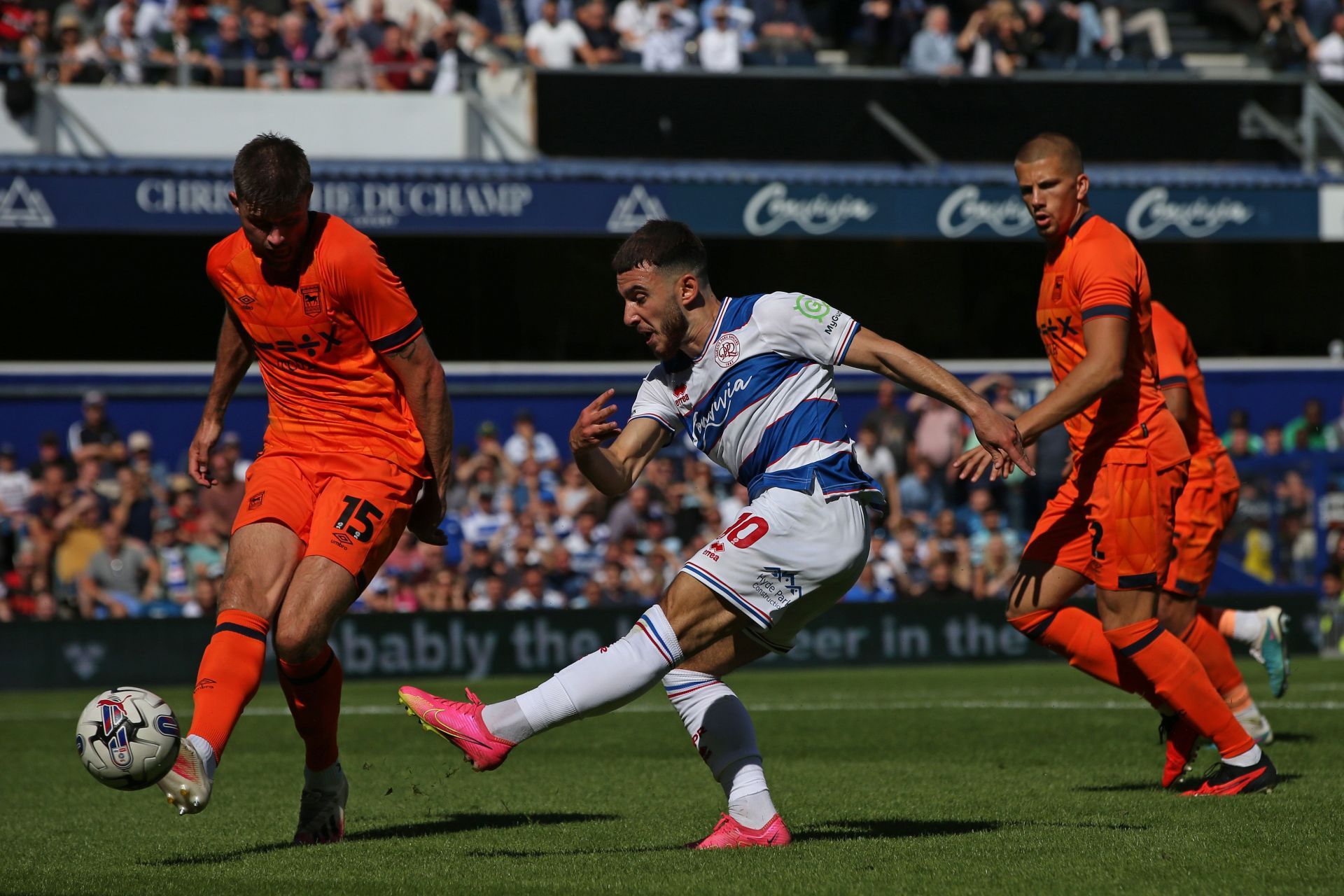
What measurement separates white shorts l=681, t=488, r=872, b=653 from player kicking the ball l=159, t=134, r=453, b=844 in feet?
3.85

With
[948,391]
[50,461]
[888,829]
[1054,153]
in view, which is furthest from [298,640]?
[50,461]

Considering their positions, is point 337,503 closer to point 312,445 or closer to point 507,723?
point 312,445

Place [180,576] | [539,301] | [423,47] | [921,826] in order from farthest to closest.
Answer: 1. [539,301]
2. [423,47]
3. [180,576]
4. [921,826]

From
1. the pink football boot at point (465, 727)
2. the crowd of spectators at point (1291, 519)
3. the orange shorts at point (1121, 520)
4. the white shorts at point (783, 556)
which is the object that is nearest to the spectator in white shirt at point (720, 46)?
the crowd of spectators at point (1291, 519)

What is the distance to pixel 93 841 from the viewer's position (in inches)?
240

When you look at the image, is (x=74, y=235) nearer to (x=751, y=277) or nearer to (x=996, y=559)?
(x=751, y=277)

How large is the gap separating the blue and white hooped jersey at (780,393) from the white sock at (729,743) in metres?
0.68

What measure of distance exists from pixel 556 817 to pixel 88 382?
14852mm

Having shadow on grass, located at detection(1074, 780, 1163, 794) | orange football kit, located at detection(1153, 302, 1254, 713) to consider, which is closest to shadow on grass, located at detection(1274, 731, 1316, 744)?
orange football kit, located at detection(1153, 302, 1254, 713)

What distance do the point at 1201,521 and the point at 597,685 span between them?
401cm

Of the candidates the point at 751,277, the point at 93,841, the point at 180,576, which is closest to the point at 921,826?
the point at 93,841

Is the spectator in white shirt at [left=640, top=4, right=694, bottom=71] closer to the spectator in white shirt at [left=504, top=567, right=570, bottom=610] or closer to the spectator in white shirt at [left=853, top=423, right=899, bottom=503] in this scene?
the spectator in white shirt at [left=853, top=423, right=899, bottom=503]

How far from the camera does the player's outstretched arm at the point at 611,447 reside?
5.25 metres

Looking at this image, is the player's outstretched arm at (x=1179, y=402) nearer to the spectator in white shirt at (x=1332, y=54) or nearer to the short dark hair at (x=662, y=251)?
the short dark hair at (x=662, y=251)
